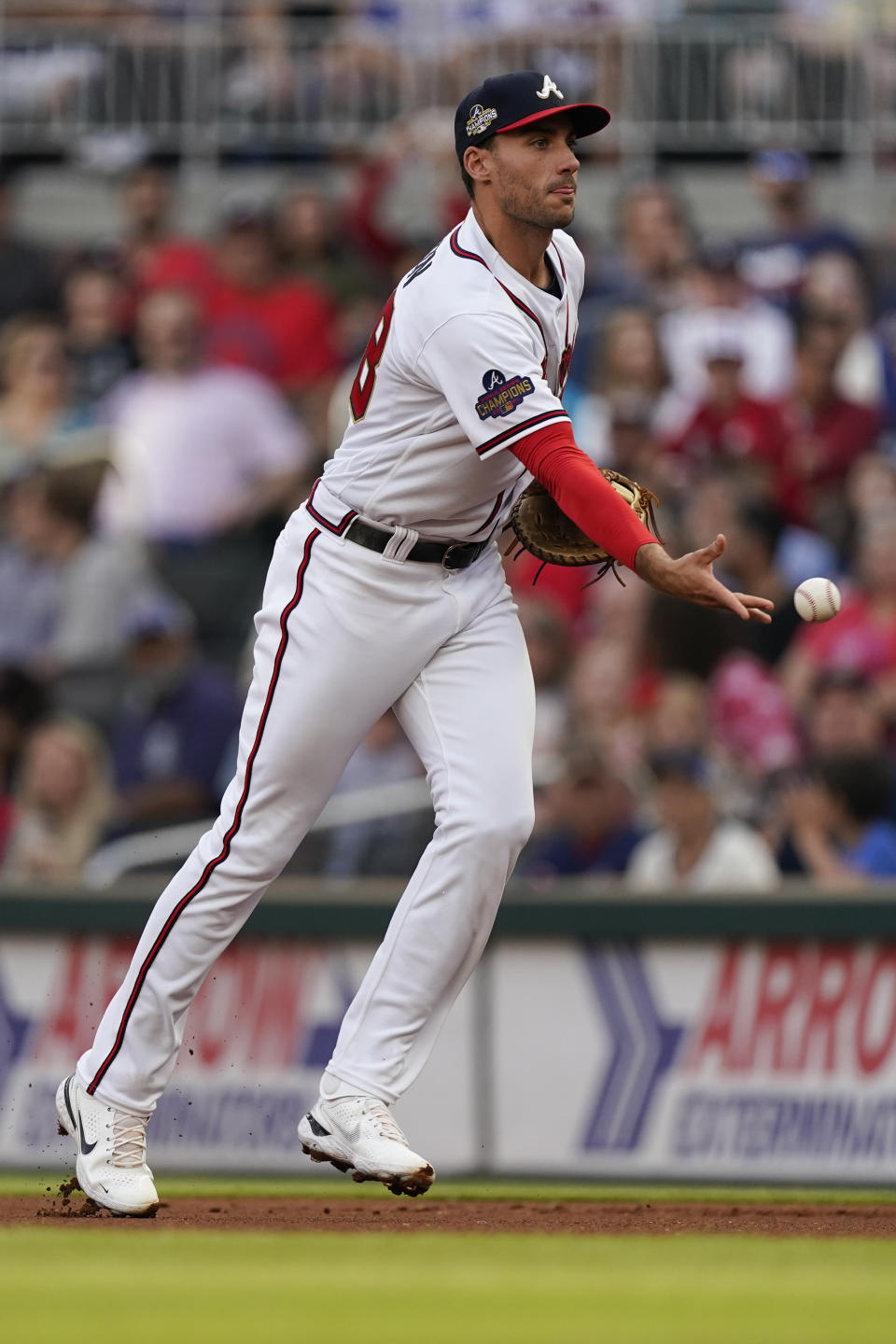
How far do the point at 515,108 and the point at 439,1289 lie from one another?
2.53 meters

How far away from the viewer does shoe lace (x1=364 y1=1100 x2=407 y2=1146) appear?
499 centimetres

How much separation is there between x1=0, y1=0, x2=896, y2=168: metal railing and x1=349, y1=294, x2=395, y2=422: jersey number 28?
7.05 metres

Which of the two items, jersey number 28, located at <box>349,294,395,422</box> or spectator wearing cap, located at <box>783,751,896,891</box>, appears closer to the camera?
jersey number 28, located at <box>349,294,395,422</box>

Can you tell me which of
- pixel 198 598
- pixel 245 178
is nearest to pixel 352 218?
pixel 245 178

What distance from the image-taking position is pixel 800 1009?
6.96 meters

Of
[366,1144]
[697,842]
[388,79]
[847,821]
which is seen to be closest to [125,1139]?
[366,1144]

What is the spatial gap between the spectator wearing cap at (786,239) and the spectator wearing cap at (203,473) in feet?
8.06

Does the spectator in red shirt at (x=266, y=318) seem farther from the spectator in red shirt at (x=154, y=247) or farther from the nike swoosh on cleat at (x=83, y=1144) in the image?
the nike swoosh on cleat at (x=83, y=1144)

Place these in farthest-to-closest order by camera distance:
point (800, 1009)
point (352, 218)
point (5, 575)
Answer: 1. point (352, 218)
2. point (5, 575)
3. point (800, 1009)

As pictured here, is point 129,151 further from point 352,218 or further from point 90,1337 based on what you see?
point 90,1337

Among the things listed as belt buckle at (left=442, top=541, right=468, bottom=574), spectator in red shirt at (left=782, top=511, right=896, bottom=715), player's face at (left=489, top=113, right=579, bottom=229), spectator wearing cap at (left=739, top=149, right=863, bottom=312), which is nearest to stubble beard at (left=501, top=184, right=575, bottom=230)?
player's face at (left=489, top=113, right=579, bottom=229)

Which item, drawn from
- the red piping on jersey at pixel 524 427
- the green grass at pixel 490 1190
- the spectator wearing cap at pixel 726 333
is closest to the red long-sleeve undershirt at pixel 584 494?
the red piping on jersey at pixel 524 427

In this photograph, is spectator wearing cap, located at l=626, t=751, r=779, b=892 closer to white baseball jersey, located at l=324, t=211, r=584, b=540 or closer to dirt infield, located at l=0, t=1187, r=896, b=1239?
dirt infield, located at l=0, t=1187, r=896, b=1239

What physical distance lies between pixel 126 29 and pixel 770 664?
20.2 ft
